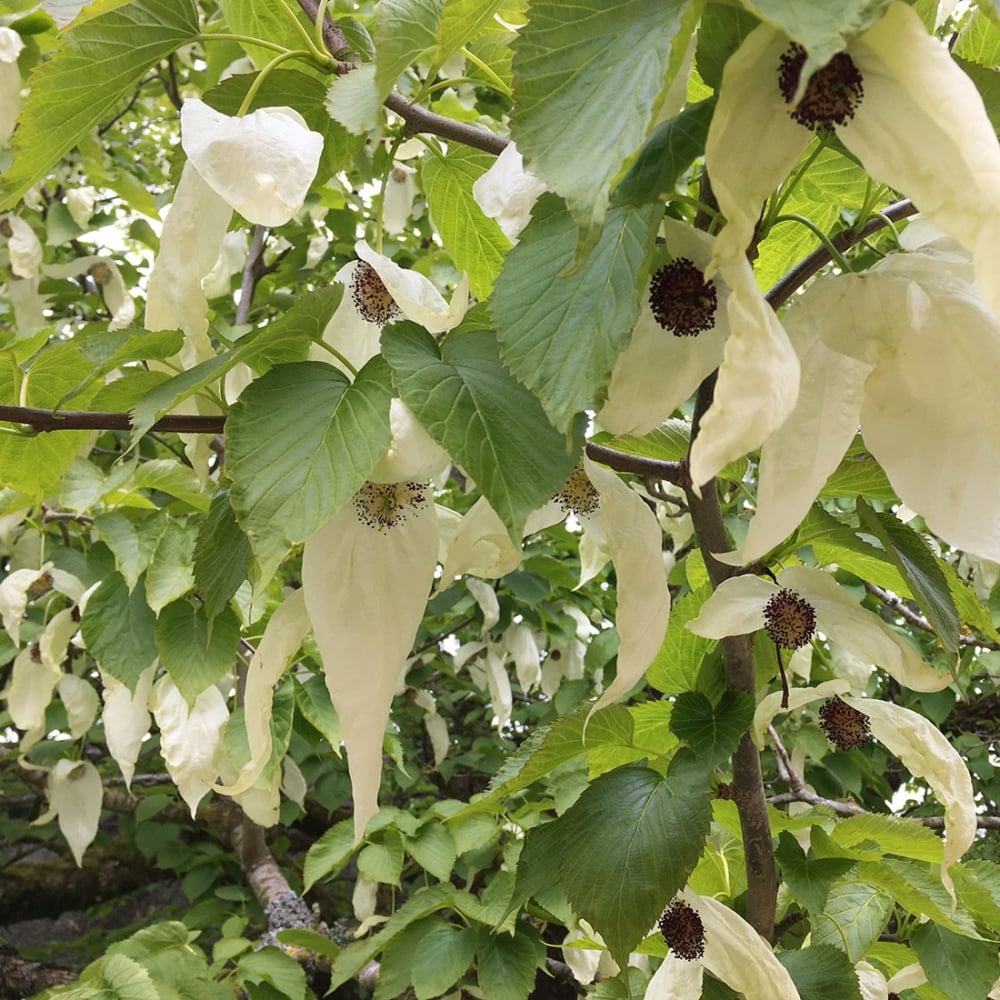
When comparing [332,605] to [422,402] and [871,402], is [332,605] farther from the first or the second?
[871,402]

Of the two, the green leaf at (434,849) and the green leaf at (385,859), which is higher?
the green leaf at (434,849)

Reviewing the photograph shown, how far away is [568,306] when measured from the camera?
331 mm

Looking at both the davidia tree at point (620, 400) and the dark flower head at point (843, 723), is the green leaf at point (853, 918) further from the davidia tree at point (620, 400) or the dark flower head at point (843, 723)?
the dark flower head at point (843, 723)

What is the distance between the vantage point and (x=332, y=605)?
40 cm

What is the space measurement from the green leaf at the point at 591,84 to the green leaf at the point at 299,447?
0.42 feet

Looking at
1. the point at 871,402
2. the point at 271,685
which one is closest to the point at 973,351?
the point at 871,402

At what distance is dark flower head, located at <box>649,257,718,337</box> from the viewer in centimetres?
36

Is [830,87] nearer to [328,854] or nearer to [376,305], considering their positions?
[376,305]

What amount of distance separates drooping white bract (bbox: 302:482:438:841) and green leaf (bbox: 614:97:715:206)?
0.17 meters

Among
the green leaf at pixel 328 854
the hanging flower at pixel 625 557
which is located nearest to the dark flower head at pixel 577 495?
the hanging flower at pixel 625 557

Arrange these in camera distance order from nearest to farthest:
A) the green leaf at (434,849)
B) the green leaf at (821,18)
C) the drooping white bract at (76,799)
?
the green leaf at (821,18) → the green leaf at (434,849) → the drooping white bract at (76,799)

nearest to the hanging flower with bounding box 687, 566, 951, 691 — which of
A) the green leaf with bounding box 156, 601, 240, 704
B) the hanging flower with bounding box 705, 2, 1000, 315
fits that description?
the hanging flower with bounding box 705, 2, 1000, 315

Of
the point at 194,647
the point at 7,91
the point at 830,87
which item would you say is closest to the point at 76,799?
the point at 194,647

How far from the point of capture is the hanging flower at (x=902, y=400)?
0.31 metres
